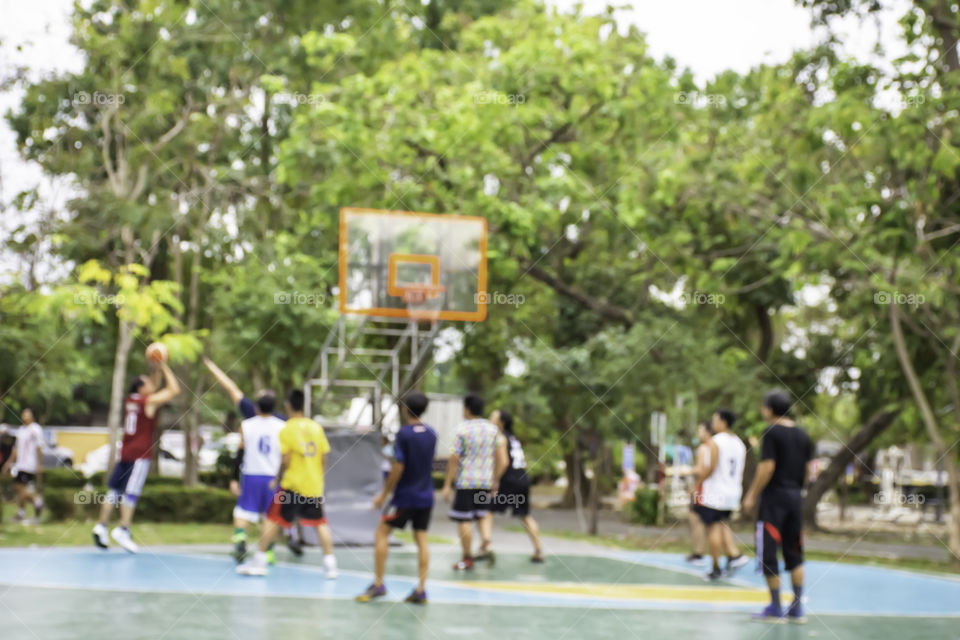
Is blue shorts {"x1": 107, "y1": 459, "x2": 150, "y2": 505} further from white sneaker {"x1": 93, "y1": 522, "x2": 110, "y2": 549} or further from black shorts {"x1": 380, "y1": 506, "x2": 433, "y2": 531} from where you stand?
black shorts {"x1": 380, "y1": 506, "x2": 433, "y2": 531}

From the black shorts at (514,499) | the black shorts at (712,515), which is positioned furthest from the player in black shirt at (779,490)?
the black shorts at (514,499)

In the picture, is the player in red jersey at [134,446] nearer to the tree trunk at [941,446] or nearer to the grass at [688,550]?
the grass at [688,550]

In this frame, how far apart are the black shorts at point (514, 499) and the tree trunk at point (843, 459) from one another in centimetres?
928

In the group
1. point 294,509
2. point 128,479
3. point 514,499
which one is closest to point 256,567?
point 294,509

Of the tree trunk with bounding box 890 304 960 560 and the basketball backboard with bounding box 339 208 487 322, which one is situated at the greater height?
the basketball backboard with bounding box 339 208 487 322

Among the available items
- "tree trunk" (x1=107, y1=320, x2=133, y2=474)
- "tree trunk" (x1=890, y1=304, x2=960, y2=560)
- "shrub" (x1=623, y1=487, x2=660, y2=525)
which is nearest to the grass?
"tree trunk" (x1=890, y1=304, x2=960, y2=560)

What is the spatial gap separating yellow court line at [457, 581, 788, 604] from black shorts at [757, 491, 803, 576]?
62.3 inches

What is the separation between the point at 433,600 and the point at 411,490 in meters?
1.12

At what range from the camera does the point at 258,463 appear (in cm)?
1143

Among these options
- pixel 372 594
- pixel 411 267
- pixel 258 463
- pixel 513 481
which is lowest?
pixel 372 594

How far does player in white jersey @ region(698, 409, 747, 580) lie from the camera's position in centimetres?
1230

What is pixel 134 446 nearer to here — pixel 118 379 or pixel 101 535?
pixel 101 535

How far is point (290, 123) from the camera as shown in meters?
21.0

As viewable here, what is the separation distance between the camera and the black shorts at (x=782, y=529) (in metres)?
8.88
